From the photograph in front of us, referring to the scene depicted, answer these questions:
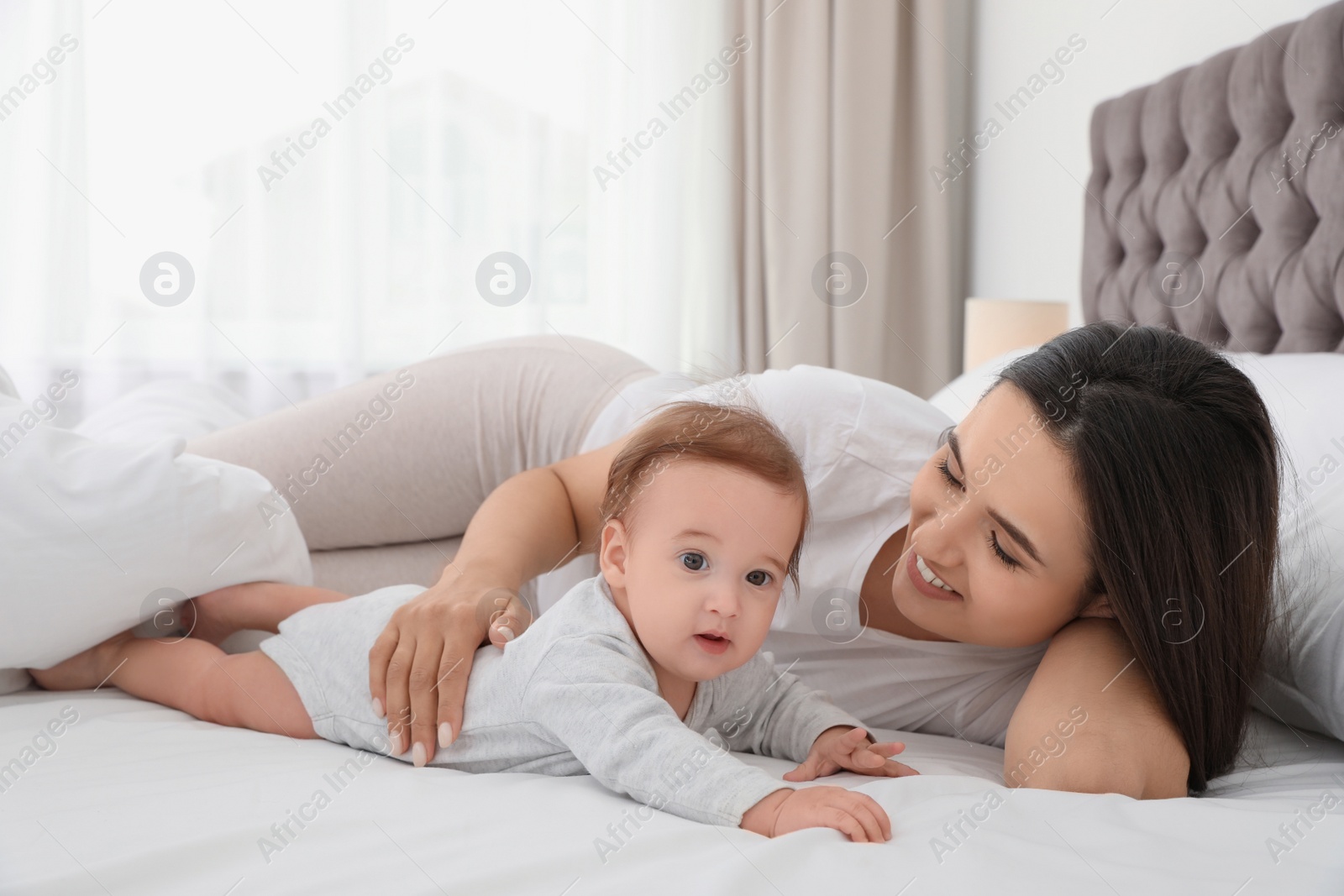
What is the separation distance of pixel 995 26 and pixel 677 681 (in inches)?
123

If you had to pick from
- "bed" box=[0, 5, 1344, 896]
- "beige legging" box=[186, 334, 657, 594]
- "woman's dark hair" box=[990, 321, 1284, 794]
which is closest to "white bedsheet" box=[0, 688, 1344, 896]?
"bed" box=[0, 5, 1344, 896]

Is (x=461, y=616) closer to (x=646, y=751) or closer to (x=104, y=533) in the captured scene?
(x=646, y=751)

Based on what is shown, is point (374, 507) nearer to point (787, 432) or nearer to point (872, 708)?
point (787, 432)

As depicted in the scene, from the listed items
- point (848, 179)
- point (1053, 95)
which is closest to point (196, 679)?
point (1053, 95)

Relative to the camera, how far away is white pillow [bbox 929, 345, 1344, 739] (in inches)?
39.4

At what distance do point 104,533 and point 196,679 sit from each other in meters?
0.19

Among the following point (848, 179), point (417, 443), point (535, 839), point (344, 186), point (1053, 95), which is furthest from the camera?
point (848, 179)

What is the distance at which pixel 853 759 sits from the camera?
0.96 m

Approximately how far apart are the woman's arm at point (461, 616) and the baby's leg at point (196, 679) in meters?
0.14

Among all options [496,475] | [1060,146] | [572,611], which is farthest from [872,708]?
[1060,146]

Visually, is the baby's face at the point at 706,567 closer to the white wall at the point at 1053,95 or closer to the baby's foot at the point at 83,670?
the baby's foot at the point at 83,670

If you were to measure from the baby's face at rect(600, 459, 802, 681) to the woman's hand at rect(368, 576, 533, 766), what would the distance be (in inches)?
7.0

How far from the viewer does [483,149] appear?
344cm

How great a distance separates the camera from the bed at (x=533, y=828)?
0.66 m
